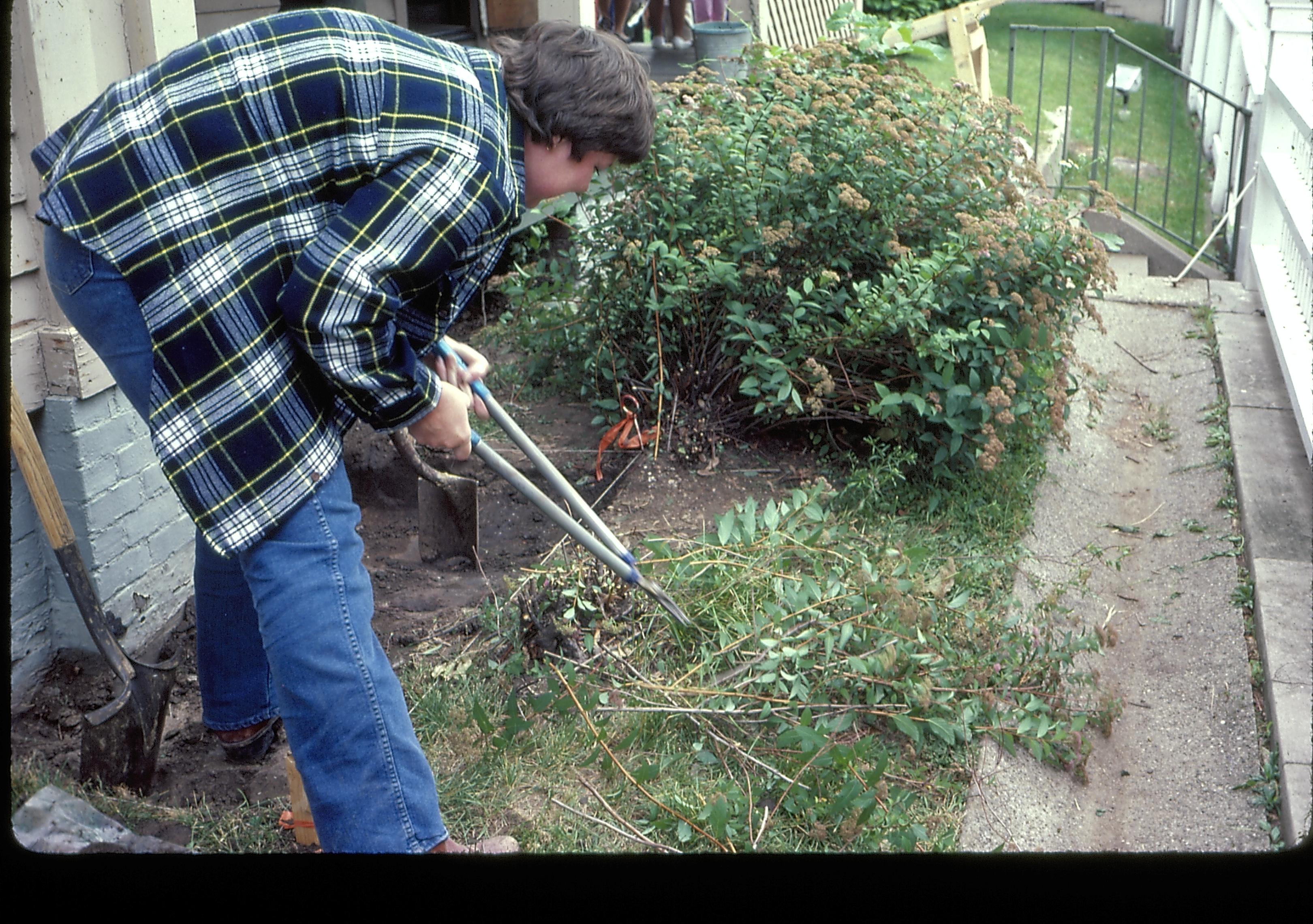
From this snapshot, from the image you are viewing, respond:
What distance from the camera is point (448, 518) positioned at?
150 inches

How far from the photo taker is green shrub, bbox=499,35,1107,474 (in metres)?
3.92

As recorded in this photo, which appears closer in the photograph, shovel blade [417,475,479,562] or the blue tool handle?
the blue tool handle

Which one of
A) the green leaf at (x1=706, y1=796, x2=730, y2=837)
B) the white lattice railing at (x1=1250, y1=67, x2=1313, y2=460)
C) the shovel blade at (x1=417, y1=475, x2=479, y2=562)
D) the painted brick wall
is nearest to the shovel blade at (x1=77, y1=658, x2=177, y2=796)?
the painted brick wall

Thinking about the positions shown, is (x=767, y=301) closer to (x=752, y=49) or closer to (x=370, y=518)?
(x=752, y=49)

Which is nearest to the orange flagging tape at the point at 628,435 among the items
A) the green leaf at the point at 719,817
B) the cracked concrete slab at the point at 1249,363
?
the green leaf at the point at 719,817

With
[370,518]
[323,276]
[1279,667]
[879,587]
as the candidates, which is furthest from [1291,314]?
[323,276]

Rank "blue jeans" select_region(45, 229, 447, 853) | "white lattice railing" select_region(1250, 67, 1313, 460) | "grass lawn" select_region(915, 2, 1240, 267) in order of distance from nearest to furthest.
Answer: "blue jeans" select_region(45, 229, 447, 853) → "white lattice railing" select_region(1250, 67, 1313, 460) → "grass lawn" select_region(915, 2, 1240, 267)

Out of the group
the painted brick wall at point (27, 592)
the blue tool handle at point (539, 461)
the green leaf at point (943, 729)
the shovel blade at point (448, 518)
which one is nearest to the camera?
the blue tool handle at point (539, 461)

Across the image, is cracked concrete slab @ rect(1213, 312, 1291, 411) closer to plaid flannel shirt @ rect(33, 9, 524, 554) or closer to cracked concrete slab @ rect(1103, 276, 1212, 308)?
cracked concrete slab @ rect(1103, 276, 1212, 308)

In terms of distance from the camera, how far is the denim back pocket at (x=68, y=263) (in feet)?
7.09

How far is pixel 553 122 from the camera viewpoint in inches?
88.2

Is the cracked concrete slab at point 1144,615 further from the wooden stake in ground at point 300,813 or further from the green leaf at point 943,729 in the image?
the wooden stake in ground at point 300,813

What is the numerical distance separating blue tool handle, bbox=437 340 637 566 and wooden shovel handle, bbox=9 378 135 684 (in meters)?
0.99

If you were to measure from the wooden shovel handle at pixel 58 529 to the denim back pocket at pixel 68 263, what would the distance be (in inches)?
23.0
